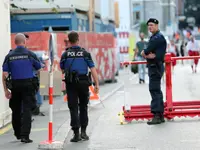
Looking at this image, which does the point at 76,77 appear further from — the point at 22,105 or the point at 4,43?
the point at 4,43

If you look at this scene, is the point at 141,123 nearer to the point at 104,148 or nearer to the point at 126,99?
the point at 126,99

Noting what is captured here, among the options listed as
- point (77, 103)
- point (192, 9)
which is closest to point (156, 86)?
point (77, 103)

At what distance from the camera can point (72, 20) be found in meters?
28.4

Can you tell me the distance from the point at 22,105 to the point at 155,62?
8.46 ft

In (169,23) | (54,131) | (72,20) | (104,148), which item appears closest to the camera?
(104,148)

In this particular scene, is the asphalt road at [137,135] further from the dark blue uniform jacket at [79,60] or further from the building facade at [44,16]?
the building facade at [44,16]

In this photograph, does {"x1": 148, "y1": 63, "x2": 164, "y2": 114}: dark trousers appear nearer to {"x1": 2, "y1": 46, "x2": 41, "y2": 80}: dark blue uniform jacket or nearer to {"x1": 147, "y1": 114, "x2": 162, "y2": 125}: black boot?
{"x1": 147, "y1": 114, "x2": 162, "y2": 125}: black boot

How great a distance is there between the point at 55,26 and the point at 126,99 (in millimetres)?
16418

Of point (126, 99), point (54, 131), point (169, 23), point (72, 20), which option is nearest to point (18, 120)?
point (54, 131)

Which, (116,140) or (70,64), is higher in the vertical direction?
(70,64)

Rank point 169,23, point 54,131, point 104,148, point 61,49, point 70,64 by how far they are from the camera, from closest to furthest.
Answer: point 104,148, point 70,64, point 54,131, point 61,49, point 169,23

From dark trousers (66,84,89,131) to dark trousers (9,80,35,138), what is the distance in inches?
26.0

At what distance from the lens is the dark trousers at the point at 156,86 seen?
1205 centimetres

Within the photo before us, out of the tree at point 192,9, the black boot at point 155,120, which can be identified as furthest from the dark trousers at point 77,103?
the tree at point 192,9
